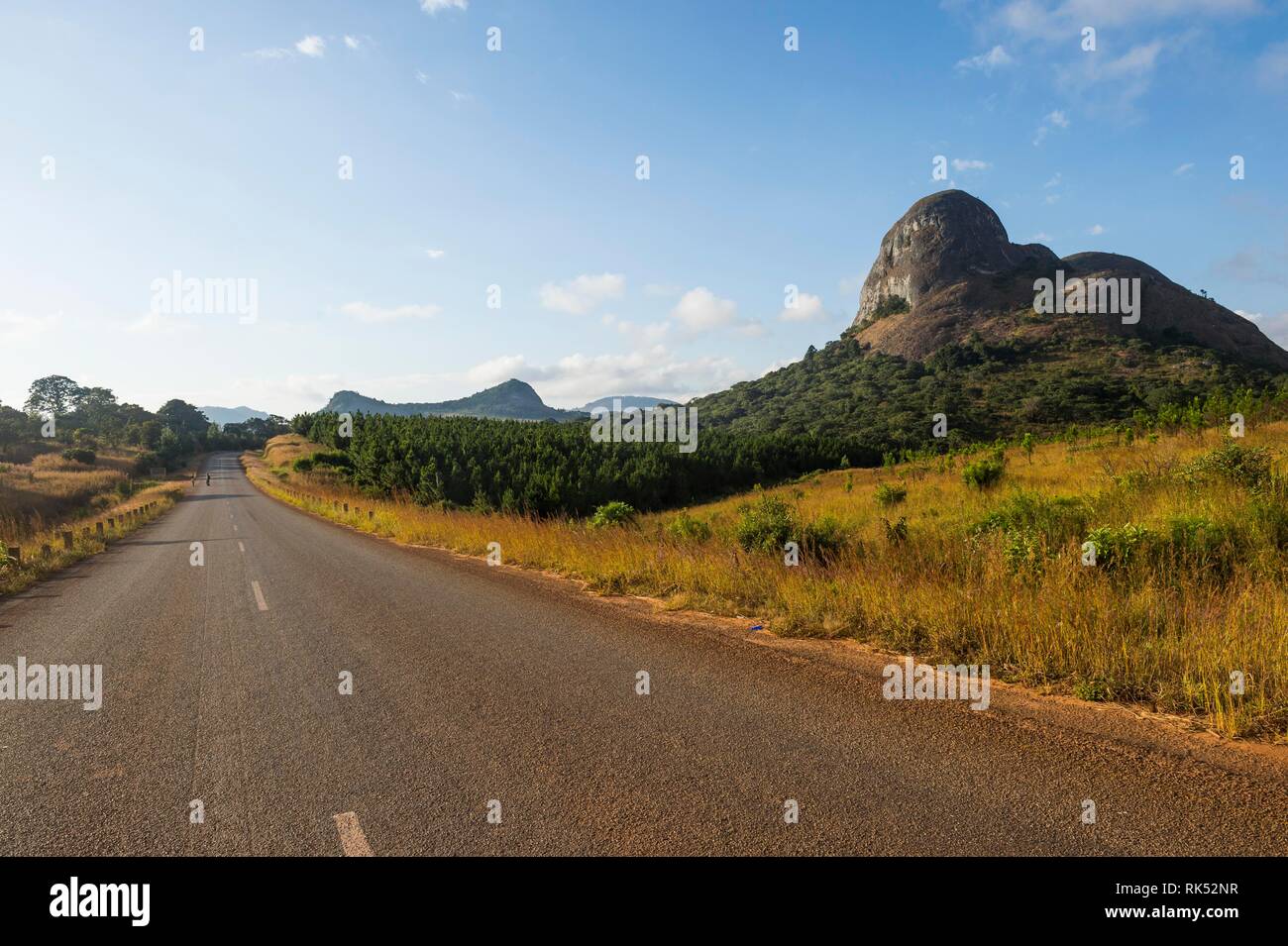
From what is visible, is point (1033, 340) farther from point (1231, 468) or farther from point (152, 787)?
point (152, 787)

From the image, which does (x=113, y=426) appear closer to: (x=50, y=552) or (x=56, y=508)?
(x=56, y=508)

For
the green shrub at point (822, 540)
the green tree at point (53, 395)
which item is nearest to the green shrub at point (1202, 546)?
the green shrub at point (822, 540)

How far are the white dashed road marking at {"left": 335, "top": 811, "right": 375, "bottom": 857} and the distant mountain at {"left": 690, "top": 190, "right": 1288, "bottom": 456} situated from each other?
8032 cm

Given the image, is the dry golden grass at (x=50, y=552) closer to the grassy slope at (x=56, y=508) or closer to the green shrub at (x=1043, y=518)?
the grassy slope at (x=56, y=508)

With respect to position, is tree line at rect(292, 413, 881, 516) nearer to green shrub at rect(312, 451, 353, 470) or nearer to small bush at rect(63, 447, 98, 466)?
green shrub at rect(312, 451, 353, 470)

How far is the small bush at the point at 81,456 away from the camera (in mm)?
67931

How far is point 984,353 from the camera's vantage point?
113 meters

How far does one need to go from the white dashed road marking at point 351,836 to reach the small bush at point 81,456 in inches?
3435

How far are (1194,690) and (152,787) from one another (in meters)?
6.94

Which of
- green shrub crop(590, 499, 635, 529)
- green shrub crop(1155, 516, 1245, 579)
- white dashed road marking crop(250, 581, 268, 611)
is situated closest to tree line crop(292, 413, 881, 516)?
green shrub crop(590, 499, 635, 529)

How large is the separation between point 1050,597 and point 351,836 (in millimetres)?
5837

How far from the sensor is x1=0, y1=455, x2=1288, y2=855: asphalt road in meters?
3.16

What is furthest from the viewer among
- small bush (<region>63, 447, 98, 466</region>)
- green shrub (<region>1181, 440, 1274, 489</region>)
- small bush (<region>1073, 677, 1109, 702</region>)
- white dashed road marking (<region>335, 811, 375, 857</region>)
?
small bush (<region>63, 447, 98, 466</region>)
